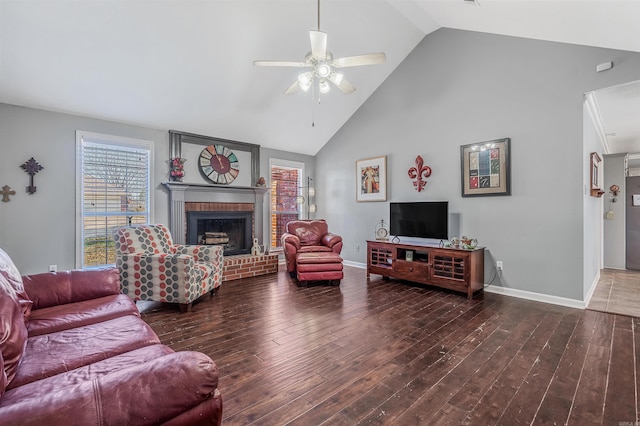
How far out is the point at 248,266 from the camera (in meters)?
4.77

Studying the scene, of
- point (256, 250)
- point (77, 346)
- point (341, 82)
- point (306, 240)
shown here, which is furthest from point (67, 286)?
point (306, 240)

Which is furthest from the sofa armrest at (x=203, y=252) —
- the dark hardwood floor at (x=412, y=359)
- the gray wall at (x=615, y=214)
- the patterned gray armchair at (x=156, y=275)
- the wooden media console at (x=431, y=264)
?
the gray wall at (x=615, y=214)

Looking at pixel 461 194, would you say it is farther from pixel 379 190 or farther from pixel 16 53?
pixel 16 53

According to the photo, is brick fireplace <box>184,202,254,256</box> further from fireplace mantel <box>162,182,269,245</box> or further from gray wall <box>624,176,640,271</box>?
gray wall <box>624,176,640,271</box>

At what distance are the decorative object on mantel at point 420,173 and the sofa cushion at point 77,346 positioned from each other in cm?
408

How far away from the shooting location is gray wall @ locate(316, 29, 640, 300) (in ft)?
10.6

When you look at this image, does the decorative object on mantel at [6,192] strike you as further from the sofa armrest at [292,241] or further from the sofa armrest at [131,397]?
the sofa armrest at [131,397]

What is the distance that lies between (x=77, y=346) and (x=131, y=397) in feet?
3.09

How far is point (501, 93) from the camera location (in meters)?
3.77

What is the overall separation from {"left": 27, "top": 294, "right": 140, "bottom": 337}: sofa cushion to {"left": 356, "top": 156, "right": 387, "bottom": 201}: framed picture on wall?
413 centimetres

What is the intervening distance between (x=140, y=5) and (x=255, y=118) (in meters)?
2.24

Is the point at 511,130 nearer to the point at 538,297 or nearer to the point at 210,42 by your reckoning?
the point at 538,297

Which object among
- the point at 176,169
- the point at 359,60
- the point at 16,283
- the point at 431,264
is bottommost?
the point at 431,264

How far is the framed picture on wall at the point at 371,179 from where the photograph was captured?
17.0 ft
